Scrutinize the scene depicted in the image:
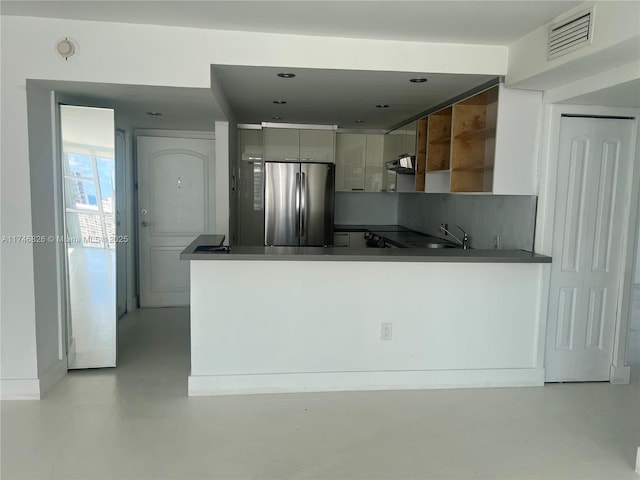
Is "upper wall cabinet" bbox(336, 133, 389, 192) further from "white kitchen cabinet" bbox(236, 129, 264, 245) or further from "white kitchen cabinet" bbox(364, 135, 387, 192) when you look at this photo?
"white kitchen cabinet" bbox(236, 129, 264, 245)

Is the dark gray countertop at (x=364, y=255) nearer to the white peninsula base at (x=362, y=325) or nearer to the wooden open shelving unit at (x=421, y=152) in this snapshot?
the white peninsula base at (x=362, y=325)

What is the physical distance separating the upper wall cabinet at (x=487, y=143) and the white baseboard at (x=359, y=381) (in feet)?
4.47

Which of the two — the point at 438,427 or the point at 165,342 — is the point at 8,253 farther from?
the point at 438,427

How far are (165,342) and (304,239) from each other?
7.04ft

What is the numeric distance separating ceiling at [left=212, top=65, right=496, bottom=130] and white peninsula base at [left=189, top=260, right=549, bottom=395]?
1.33m

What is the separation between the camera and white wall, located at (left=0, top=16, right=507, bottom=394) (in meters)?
2.82

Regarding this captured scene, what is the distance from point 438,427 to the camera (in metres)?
2.78

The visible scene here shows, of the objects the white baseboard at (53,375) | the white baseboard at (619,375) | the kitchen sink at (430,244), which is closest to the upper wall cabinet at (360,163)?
the kitchen sink at (430,244)

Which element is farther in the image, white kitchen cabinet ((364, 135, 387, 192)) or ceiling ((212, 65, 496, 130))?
white kitchen cabinet ((364, 135, 387, 192))

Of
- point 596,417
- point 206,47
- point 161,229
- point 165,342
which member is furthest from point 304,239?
point 596,417

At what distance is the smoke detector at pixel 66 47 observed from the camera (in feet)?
9.19

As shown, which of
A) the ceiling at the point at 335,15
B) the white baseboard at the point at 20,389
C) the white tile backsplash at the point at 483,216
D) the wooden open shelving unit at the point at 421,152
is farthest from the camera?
the wooden open shelving unit at the point at 421,152

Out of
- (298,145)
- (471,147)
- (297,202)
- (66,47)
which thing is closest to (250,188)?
(297,202)

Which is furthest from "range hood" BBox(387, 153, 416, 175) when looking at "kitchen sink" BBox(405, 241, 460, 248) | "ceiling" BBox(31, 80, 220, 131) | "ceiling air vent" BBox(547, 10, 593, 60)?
"ceiling air vent" BBox(547, 10, 593, 60)
